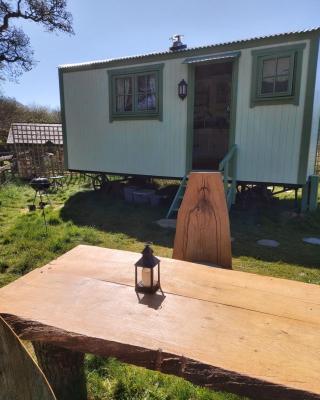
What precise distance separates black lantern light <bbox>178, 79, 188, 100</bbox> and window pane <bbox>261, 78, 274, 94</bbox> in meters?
1.61

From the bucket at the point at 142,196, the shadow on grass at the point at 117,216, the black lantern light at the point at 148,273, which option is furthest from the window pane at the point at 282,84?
the black lantern light at the point at 148,273

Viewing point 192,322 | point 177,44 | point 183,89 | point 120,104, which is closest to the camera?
point 192,322

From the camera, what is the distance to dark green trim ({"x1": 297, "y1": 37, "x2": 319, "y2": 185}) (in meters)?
5.26

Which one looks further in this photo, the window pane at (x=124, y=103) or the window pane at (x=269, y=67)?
the window pane at (x=124, y=103)

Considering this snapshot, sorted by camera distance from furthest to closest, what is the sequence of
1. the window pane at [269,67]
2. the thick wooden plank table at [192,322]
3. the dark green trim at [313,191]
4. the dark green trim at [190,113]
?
the dark green trim at [190,113] → the dark green trim at [313,191] → the window pane at [269,67] → the thick wooden plank table at [192,322]

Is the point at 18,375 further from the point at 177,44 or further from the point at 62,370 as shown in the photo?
the point at 177,44

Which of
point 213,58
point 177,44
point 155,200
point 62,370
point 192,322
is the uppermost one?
point 177,44

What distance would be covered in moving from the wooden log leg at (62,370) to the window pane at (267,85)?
5.64 m

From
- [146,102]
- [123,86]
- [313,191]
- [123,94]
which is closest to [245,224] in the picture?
[313,191]

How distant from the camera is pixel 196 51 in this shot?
20.6 ft

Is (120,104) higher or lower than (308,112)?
higher

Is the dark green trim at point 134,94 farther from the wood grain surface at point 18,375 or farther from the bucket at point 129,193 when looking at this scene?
the wood grain surface at point 18,375

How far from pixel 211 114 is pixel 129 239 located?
5298 mm

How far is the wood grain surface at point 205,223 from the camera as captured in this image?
2240mm
